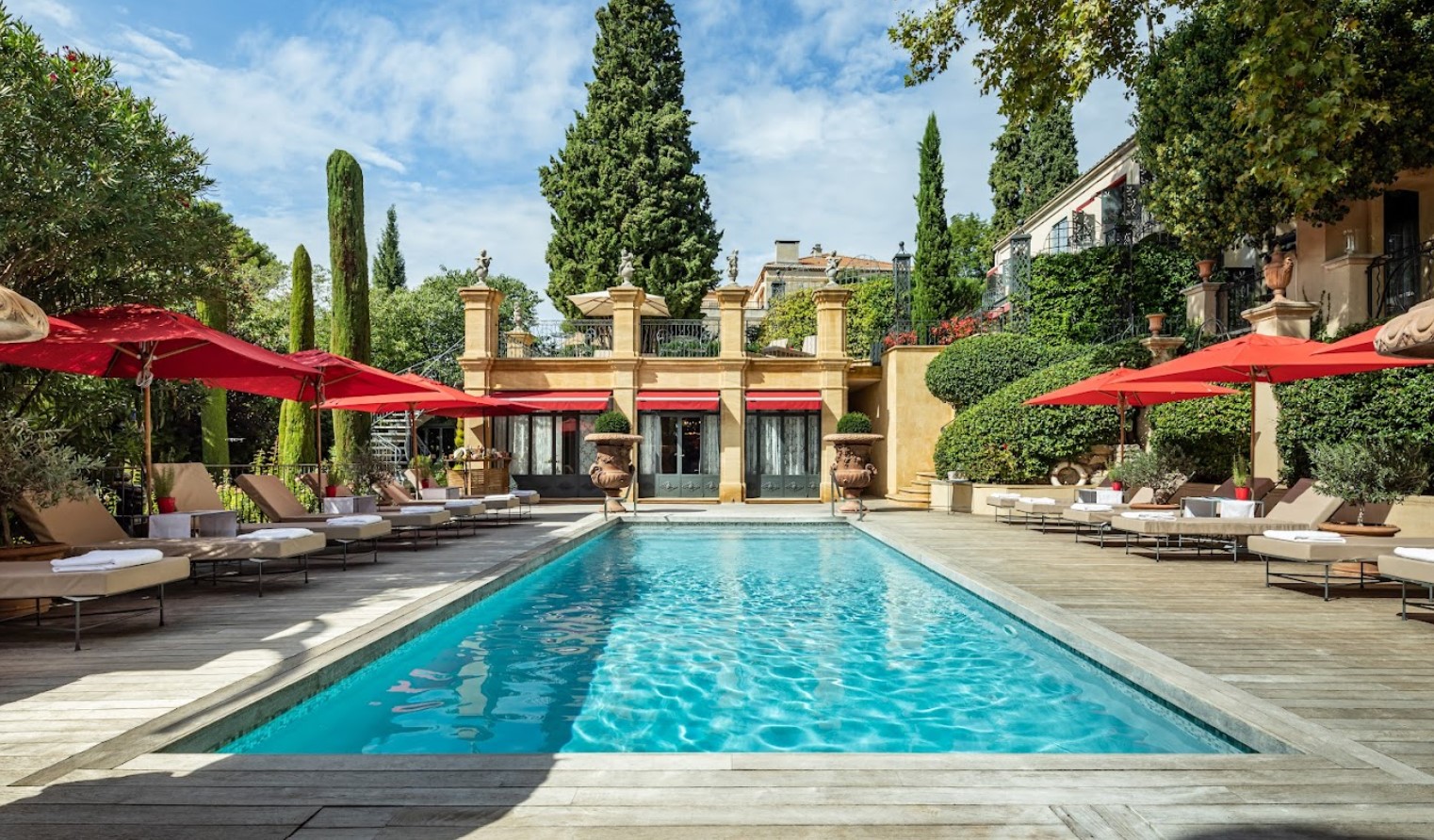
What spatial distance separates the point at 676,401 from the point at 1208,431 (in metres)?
11.1

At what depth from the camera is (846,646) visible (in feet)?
19.6

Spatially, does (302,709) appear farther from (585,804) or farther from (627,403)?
(627,403)

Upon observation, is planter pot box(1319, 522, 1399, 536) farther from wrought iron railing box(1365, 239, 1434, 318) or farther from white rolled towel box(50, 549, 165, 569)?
white rolled towel box(50, 549, 165, 569)

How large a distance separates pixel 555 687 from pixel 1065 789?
→ 125 inches

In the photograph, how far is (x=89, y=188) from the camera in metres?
6.93

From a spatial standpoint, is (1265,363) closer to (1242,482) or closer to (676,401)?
(1242,482)

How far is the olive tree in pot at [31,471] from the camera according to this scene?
554 cm

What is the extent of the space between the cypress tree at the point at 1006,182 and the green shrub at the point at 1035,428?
21973 millimetres

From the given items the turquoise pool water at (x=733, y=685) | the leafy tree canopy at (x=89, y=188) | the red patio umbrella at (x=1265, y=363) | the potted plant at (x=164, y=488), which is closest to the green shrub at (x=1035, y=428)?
the red patio umbrella at (x=1265, y=363)

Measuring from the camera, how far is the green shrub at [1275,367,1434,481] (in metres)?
8.77

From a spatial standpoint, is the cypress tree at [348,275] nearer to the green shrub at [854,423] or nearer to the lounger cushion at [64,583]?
the green shrub at [854,423]

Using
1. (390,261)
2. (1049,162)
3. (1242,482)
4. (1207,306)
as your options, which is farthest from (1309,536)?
(390,261)

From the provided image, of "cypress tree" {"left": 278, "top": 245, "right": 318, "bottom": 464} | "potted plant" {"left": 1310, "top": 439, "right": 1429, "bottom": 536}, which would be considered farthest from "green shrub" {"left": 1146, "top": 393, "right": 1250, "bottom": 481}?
"cypress tree" {"left": 278, "top": 245, "right": 318, "bottom": 464}

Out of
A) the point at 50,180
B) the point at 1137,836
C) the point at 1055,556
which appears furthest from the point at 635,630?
the point at 50,180
